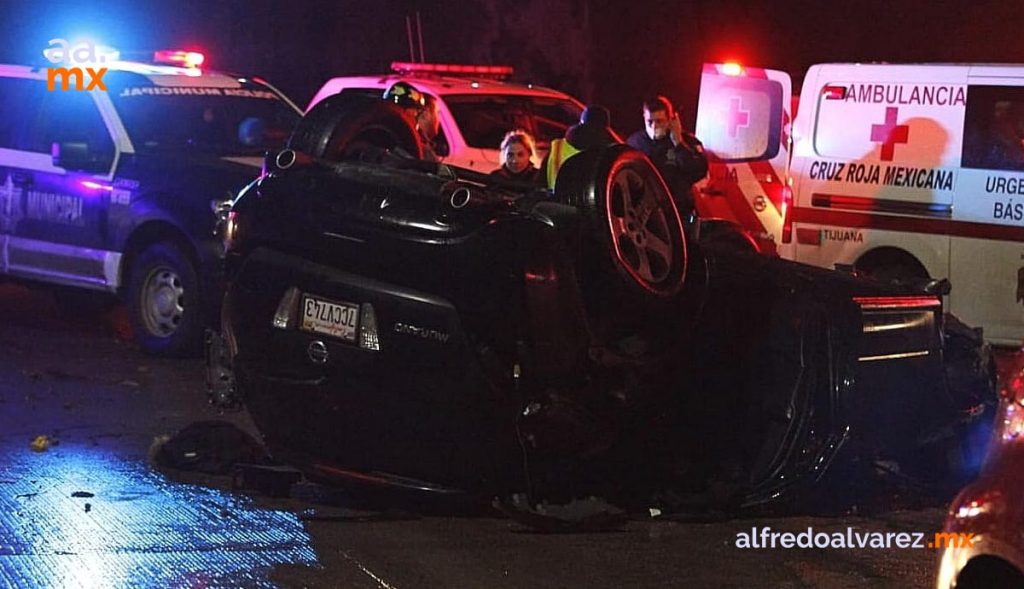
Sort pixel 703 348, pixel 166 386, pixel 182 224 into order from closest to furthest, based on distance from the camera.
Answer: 1. pixel 703 348
2. pixel 166 386
3. pixel 182 224

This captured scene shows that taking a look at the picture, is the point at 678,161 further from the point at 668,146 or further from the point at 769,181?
the point at 769,181

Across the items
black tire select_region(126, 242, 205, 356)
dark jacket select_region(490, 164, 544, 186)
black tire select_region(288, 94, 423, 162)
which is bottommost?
black tire select_region(126, 242, 205, 356)

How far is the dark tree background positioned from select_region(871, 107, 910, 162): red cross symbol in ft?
19.9

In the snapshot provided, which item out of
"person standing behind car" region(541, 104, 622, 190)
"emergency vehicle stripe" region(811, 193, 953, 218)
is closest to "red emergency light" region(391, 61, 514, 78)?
"emergency vehicle stripe" region(811, 193, 953, 218)

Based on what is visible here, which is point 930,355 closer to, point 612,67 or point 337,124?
point 337,124

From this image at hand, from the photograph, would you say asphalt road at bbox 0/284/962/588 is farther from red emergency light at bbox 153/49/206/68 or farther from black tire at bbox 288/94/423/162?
red emergency light at bbox 153/49/206/68

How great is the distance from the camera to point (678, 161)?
32.2ft

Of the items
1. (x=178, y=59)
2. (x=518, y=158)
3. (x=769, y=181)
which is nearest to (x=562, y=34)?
(x=769, y=181)

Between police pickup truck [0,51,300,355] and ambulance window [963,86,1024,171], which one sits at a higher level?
ambulance window [963,86,1024,171]

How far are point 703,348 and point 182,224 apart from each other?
4593 millimetres

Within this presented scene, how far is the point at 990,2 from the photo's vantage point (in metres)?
16.6

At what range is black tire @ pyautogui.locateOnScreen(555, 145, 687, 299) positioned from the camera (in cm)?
585

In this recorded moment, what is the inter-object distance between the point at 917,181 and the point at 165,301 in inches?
195

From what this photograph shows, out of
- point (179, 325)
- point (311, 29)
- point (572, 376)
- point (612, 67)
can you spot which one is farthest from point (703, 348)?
point (311, 29)
